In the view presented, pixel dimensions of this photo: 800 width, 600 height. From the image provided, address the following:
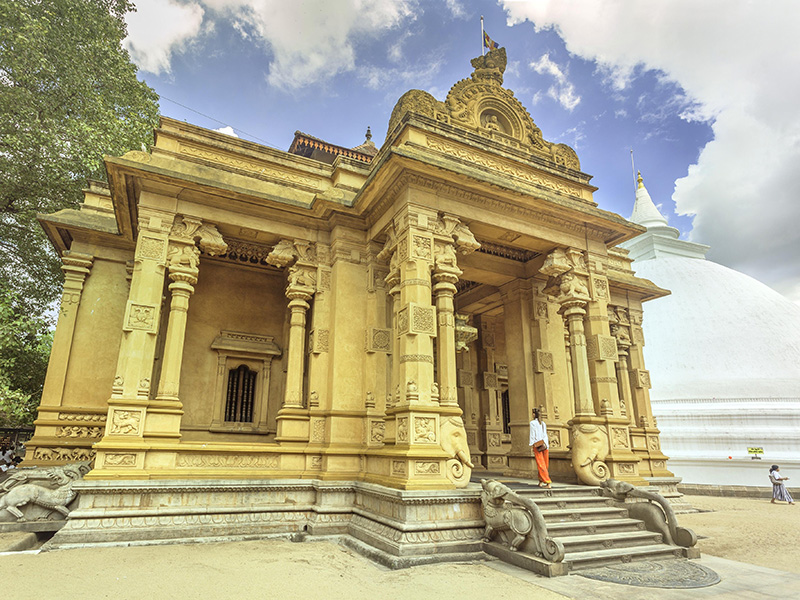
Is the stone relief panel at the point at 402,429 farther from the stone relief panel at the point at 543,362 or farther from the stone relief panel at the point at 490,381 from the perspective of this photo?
the stone relief panel at the point at 490,381

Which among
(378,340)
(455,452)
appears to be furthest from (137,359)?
(455,452)

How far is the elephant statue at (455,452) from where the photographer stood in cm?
816

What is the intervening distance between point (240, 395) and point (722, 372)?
2085 centimetres

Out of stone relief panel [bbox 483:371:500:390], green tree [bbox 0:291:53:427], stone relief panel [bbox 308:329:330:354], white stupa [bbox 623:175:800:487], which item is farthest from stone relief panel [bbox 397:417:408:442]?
white stupa [bbox 623:175:800:487]

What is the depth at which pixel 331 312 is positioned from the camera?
10.6 m

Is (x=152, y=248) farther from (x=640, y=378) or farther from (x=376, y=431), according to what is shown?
(x=640, y=378)

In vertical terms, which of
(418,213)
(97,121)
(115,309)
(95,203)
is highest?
(97,121)

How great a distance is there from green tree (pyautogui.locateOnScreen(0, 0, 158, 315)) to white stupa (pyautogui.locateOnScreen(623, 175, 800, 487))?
919 inches

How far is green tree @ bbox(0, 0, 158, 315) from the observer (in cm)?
1324

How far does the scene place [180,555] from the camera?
7.14 meters

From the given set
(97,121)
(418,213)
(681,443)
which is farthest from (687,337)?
(97,121)

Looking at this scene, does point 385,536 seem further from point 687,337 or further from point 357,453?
point 687,337

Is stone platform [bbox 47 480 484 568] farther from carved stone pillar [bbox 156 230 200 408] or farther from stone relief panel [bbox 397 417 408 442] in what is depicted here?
carved stone pillar [bbox 156 230 200 408]

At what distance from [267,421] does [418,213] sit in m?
6.53
